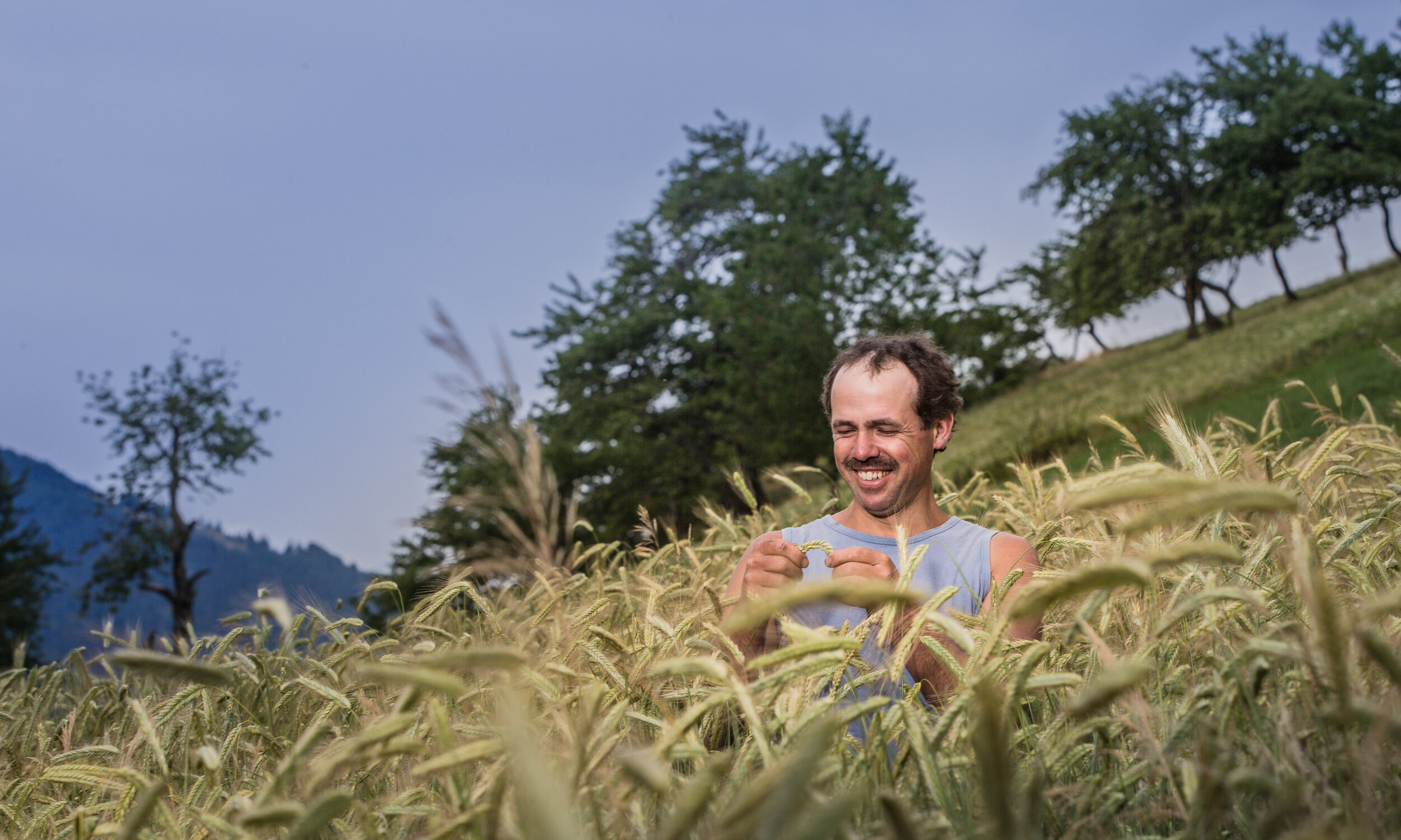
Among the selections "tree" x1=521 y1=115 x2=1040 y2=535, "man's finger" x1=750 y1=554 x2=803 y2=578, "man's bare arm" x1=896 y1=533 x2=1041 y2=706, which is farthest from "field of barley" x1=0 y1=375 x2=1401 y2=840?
"tree" x1=521 y1=115 x2=1040 y2=535

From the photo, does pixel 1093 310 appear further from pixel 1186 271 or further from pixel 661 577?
pixel 661 577

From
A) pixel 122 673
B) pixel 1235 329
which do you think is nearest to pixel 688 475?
pixel 1235 329

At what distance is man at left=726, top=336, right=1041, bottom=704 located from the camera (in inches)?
104

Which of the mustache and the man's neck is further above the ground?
the mustache

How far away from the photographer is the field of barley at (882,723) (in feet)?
2.76

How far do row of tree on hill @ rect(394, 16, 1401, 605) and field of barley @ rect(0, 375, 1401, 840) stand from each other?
65.3ft

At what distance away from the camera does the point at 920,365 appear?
Answer: 9.82ft

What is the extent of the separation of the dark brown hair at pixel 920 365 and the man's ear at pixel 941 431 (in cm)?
2

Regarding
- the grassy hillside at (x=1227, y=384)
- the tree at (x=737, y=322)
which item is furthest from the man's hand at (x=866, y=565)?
the tree at (x=737, y=322)

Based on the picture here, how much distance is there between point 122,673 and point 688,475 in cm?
2706

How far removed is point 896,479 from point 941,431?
0.42m

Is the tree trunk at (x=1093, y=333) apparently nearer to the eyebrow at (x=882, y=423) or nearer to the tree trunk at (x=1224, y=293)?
the tree trunk at (x=1224, y=293)

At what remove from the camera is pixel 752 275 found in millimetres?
28281

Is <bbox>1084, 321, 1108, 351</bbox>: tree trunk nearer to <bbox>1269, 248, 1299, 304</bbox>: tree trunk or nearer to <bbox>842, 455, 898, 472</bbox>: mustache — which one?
<bbox>1269, 248, 1299, 304</bbox>: tree trunk
